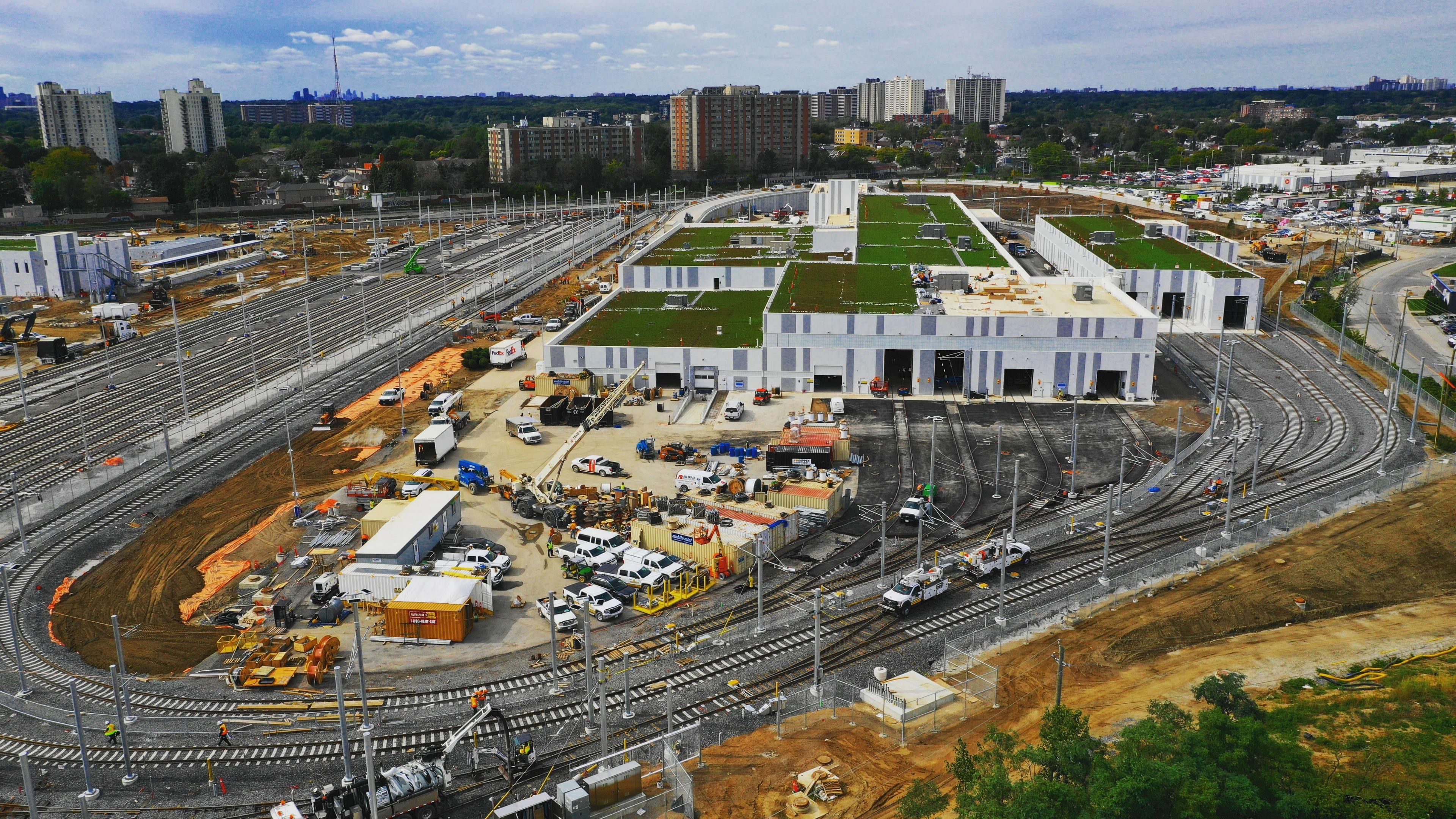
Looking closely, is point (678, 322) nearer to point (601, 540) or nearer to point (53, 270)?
point (601, 540)

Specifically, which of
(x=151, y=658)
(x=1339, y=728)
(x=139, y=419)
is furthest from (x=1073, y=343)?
(x=139, y=419)

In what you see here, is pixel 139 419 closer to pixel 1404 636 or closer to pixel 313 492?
pixel 313 492

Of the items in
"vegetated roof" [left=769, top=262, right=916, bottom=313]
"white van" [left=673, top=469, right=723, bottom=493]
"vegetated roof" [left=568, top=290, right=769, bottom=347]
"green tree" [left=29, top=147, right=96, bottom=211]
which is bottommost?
"white van" [left=673, top=469, right=723, bottom=493]

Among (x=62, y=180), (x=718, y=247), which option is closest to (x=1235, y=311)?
(x=718, y=247)

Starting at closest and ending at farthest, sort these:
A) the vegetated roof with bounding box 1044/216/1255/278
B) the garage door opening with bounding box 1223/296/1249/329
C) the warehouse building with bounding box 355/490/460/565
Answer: the warehouse building with bounding box 355/490/460/565, the garage door opening with bounding box 1223/296/1249/329, the vegetated roof with bounding box 1044/216/1255/278

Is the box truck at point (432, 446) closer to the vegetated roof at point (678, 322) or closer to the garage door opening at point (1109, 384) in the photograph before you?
the vegetated roof at point (678, 322)

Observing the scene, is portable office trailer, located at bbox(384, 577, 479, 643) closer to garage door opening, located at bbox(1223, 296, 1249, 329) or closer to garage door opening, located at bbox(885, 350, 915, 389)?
garage door opening, located at bbox(885, 350, 915, 389)

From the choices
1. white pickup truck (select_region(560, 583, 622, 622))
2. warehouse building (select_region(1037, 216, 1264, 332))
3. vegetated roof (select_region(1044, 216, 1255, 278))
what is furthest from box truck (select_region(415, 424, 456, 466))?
vegetated roof (select_region(1044, 216, 1255, 278))
